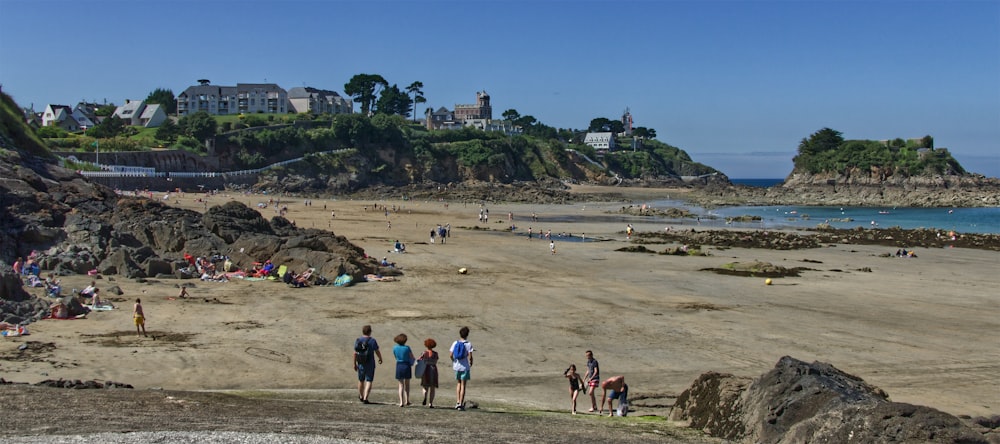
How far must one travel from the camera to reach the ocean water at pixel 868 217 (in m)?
56.8

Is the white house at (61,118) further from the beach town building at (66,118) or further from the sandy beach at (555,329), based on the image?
the sandy beach at (555,329)

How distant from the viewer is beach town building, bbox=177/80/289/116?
11319cm

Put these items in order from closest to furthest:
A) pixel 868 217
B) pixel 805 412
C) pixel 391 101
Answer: pixel 805 412, pixel 868 217, pixel 391 101

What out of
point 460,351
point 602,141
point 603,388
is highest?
point 602,141

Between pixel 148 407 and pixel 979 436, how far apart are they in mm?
9037

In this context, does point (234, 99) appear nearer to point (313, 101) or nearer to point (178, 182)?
point (313, 101)

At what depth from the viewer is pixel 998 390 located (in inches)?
550

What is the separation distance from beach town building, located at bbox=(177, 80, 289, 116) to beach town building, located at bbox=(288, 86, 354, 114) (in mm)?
3156

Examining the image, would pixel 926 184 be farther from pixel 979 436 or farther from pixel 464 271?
pixel 979 436

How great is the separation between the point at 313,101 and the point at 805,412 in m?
122

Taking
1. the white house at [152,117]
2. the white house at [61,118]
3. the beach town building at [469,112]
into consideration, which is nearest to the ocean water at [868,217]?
the white house at [152,117]

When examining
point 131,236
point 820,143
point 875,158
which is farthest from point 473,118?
point 131,236

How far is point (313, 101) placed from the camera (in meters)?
124

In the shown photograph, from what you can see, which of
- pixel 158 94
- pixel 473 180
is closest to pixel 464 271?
pixel 473 180
